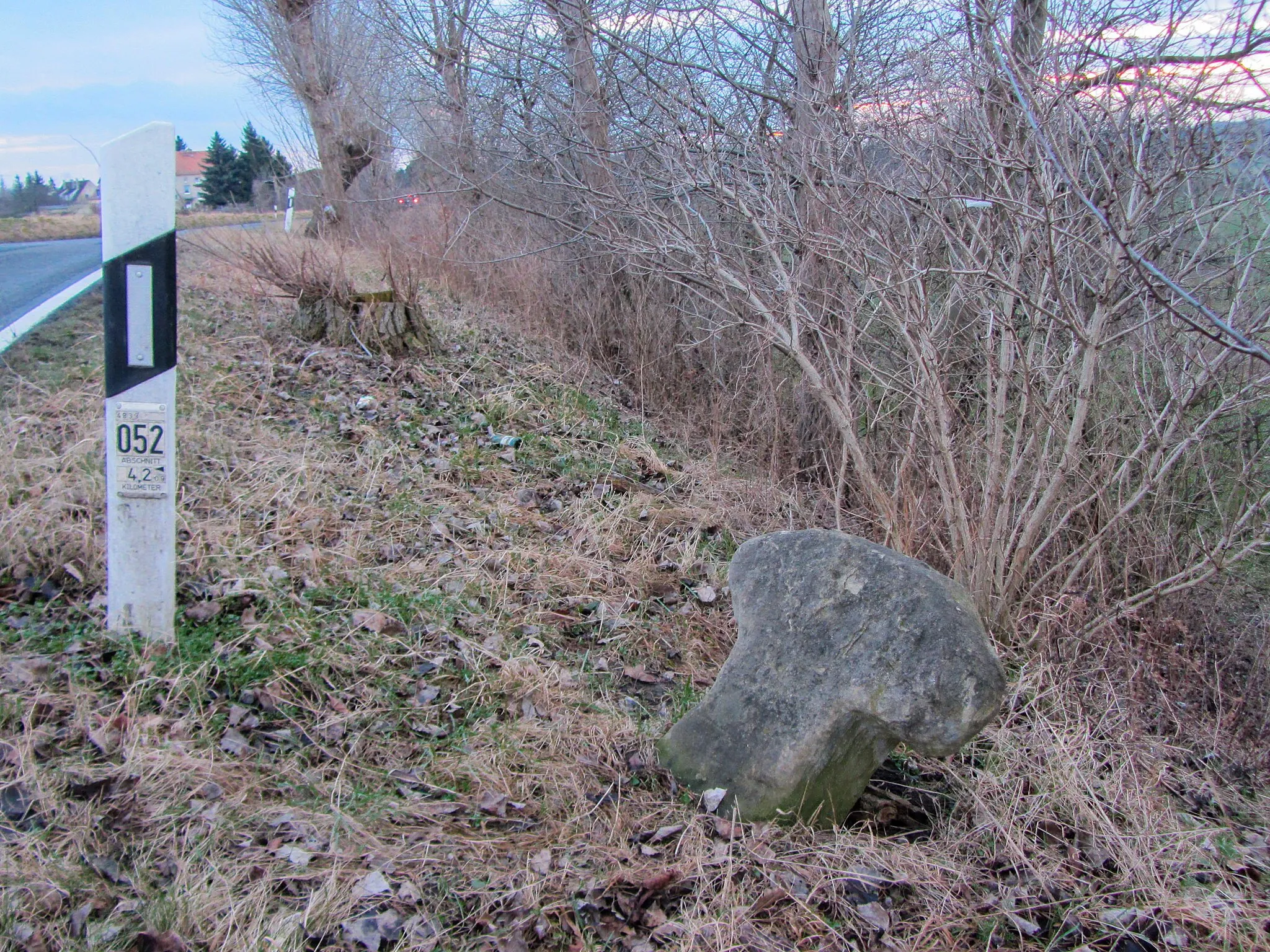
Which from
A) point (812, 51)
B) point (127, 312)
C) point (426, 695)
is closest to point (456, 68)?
point (812, 51)

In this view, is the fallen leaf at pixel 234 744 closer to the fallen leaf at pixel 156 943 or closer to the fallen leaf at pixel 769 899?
the fallen leaf at pixel 156 943

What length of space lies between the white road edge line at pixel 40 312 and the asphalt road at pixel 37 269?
0.08m

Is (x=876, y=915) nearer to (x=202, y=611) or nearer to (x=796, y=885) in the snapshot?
(x=796, y=885)

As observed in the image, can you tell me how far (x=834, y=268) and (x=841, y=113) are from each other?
979mm

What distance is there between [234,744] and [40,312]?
213 inches

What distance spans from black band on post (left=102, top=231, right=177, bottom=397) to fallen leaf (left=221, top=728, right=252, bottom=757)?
1224 mm

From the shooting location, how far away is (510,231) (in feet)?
33.6

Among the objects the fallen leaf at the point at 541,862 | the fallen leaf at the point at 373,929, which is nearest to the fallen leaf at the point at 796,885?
the fallen leaf at the point at 541,862

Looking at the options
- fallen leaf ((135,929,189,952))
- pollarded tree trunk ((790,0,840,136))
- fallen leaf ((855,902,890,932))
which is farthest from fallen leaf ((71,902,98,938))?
pollarded tree trunk ((790,0,840,136))

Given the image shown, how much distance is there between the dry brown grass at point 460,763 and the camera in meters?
2.33

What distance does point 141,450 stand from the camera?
9.82 feet

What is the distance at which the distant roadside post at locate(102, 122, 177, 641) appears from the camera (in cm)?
287

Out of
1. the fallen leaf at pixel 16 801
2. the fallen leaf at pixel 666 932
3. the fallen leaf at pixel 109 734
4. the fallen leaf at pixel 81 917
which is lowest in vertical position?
the fallen leaf at pixel 666 932

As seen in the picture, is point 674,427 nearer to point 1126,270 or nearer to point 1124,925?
point 1126,270
